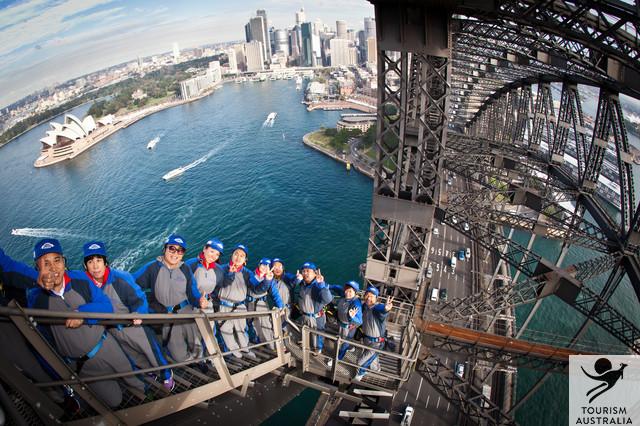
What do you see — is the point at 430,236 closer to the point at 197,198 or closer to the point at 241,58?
the point at 197,198

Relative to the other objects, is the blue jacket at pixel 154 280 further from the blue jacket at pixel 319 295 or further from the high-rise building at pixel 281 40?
the high-rise building at pixel 281 40

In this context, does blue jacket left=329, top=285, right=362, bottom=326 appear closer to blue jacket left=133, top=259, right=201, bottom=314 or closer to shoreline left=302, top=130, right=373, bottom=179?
blue jacket left=133, top=259, right=201, bottom=314

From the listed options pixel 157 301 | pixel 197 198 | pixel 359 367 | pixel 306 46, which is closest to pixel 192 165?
pixel 197 198

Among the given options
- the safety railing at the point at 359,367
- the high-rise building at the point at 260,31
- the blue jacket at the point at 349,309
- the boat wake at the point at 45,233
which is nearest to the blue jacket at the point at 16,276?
the safety railing at the point at 359,367

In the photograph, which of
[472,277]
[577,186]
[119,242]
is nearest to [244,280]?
[577,186]

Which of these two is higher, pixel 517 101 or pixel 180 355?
pixel 517 101

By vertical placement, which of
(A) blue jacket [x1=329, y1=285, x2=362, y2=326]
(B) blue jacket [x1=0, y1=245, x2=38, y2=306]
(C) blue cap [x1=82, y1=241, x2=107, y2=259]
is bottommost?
(A) blue jacket [x1=329, y1=285, x2=362, y2=326]

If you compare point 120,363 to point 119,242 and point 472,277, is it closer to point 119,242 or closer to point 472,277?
point 472,277

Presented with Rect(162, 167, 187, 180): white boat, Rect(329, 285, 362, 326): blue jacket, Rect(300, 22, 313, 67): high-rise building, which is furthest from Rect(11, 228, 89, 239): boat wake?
Rect(300, 22, 313, 67): high-rise building
